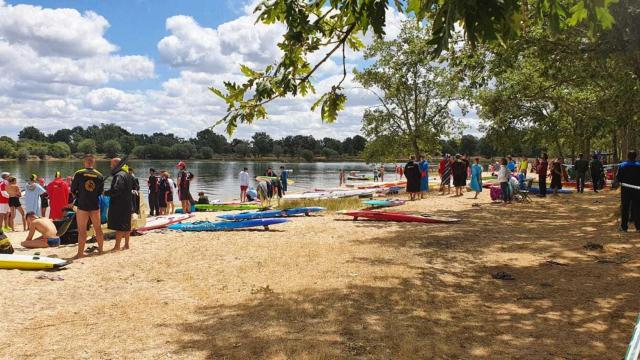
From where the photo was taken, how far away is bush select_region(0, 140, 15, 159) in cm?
12062

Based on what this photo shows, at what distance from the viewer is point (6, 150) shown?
122062 millimetres

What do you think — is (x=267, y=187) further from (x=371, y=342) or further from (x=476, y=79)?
(x=371, y=342)

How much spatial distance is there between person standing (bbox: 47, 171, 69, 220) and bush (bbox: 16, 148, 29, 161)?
12614 centimetres

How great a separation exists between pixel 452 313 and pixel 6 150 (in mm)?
144037

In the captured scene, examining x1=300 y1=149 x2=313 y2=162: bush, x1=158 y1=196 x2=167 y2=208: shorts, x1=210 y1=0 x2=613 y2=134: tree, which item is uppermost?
x1=300 y1=149 x2=313 y2=162: bush

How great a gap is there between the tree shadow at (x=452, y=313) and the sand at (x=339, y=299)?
0.08ft

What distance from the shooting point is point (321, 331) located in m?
5.21

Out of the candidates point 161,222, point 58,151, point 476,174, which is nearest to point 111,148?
point 58,151

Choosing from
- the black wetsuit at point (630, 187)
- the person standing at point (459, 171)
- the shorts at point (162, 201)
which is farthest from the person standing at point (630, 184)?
the shorts at point (162, 201)

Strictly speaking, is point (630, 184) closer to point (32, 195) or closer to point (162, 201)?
point (162, 201)

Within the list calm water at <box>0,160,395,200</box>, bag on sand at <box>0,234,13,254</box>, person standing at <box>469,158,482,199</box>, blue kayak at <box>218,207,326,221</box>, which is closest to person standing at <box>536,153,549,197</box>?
person standing at <box>469,158,482,199</box>

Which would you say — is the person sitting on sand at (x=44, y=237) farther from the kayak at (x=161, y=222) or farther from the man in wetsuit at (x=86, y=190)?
the kayak at (x=161, y=222)

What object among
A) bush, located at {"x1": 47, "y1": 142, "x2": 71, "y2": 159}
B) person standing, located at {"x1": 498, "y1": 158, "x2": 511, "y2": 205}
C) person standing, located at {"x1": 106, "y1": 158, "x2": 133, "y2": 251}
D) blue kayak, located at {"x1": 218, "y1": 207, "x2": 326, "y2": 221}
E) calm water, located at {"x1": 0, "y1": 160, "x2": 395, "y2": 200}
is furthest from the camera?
Answer: bush, located at {"x1": 47, "y1": 142, "x2": 71, "y2": 159}

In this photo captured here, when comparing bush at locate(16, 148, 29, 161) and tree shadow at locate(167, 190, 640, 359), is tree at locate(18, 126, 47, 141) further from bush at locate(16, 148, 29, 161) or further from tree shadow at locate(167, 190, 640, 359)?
tree shadow at locate(167, 190, 640, 359)
